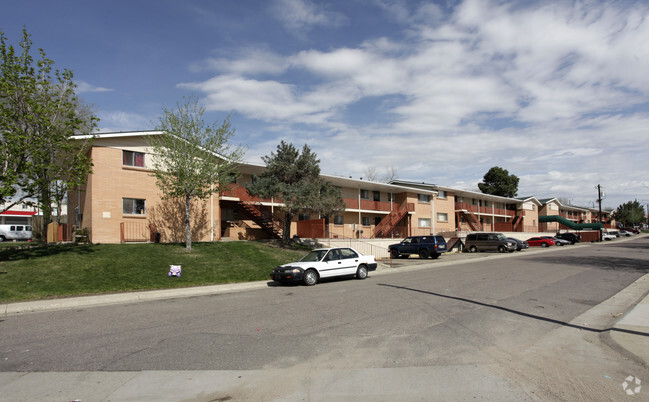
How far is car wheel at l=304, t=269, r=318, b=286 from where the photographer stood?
50.9ft

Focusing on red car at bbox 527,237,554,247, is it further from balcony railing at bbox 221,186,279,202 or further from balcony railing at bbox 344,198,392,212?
balcony railing at bbox 221,186,279,202

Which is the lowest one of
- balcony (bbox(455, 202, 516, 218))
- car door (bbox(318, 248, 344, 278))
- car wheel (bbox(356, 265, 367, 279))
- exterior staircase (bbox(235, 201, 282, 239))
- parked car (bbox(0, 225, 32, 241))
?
car wheel (bbox(356, 265, 367, 279))

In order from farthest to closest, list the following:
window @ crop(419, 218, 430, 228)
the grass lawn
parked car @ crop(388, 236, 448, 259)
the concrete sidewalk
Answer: window @ crop(419, 218, 430, 228) → parked car @ crop(388, 236, 448, 259) → the grass lawn → the concrete sidewalk

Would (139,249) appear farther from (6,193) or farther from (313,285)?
(313,285)

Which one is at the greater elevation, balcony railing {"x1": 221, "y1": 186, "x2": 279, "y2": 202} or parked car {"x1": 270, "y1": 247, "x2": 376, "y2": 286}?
balcony railing {"x1": 221, "y1": 186, "x2": 279, "y2": 202}

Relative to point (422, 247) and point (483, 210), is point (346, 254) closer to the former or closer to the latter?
point (422, 247)

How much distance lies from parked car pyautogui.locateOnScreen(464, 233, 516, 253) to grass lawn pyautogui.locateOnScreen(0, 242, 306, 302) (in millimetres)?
21715

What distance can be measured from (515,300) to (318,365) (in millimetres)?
7239

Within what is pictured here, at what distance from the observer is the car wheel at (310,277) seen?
15.5m

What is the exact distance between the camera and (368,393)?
4.65m

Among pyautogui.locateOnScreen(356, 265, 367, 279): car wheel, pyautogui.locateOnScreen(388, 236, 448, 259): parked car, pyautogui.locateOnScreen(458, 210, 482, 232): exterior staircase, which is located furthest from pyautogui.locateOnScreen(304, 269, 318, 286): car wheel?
pyautogui.locateOnScreen(458, 210, 482, 232): exterior staircase

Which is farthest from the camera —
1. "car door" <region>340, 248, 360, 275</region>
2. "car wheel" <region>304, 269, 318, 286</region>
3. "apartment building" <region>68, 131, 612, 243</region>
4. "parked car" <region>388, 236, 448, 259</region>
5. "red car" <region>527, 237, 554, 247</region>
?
"red car" <region>527, 237, 554, 247</region>

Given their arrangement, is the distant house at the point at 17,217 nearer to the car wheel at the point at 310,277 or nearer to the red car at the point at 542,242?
the car wheel at the point at 310,277

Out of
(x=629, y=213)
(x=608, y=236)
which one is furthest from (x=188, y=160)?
(x=629, y=213)
